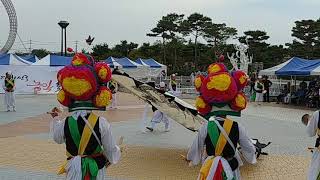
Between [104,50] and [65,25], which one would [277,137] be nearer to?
[65,25]

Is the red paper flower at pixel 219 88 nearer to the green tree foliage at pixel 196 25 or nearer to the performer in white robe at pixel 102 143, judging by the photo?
the performer in white robe at pixel 102 143

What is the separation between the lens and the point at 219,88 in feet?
15.5

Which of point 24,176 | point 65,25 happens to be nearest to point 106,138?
point 24,176

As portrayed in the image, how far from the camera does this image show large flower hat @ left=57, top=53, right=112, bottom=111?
4672 mm

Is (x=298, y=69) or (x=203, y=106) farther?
(x=298, y=69)

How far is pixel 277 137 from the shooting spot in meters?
12.8

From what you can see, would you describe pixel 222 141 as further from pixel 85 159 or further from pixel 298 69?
pixel 298 69

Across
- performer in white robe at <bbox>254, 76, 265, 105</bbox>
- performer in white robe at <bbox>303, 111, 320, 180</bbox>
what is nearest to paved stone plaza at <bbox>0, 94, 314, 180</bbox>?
performer in white robe at <bbox>303, 111, 320, 180</bbox>

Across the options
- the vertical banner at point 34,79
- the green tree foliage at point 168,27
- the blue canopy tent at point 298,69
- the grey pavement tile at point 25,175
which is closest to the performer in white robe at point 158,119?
the grey pavement tile at point 25,175

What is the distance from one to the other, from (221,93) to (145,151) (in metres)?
5.66

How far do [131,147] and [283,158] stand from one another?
128 inches

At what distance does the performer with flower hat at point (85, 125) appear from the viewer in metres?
4.64

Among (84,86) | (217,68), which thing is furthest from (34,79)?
(217,68)

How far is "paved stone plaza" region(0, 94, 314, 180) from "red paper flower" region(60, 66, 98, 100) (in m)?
3.41
